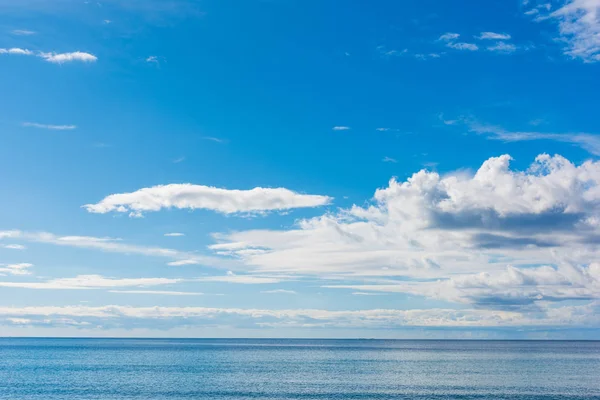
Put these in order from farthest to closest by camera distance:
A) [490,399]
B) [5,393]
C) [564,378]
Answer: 1. [564,378]
2. [5,393]
3. [490,399]

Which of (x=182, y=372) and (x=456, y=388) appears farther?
(x=182, y=372)

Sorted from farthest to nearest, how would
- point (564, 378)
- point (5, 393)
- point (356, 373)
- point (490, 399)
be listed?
A: point (356, 373)
point (564, 378)
point (5, 393)
point (490, 399)

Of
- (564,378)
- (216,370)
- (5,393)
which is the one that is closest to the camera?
(5,393)

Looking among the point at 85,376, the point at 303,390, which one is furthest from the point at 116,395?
the point at 85,376

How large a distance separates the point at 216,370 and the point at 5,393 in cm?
5693

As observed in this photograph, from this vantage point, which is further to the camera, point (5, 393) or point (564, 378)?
point (564, 378)

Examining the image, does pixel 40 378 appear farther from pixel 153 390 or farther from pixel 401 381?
pixel 401 381

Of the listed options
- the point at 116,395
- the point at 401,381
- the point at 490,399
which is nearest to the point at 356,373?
the point at 401,381

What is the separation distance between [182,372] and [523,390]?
255 ft

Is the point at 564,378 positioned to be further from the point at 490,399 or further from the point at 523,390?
the point at 490,399

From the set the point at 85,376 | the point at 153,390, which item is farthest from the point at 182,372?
the point at 153,390

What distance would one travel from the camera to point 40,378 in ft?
427

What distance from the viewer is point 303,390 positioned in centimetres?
10262

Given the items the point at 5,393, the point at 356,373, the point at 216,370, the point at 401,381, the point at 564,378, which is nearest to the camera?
the point at 5,393
